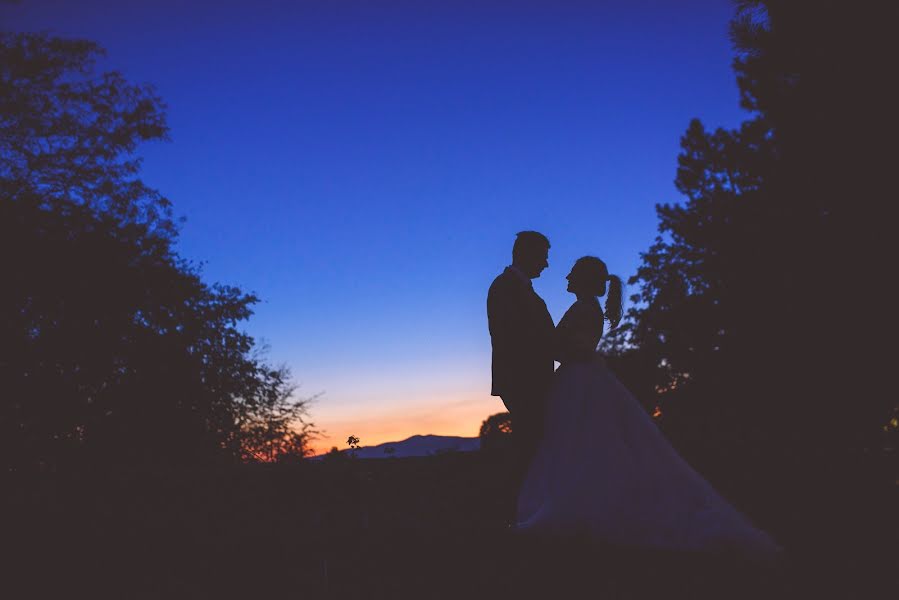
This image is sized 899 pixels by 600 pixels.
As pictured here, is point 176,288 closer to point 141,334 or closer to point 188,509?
point 141,334

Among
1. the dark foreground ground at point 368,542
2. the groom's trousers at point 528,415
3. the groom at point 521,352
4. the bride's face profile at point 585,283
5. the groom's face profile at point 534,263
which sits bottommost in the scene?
the dark foreground ground at point 368,542

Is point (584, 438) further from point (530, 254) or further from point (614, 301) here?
point (530, 254)

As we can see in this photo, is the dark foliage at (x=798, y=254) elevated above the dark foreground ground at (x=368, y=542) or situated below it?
above

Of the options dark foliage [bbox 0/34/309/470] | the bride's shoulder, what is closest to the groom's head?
the bride's shoulder

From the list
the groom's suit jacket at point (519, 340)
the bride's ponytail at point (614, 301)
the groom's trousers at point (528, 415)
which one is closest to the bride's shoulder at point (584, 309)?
the bride's ponytail at point (614, 301)

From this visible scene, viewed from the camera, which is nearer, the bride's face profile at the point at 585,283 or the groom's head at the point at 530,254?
the bride's face profile at the point at 585,283

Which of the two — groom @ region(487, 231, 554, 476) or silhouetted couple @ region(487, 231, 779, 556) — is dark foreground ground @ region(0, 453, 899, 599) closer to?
silhouetted couple @ region(487, 231, 779, 556)

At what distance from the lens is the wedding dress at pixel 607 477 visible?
494 centimetres

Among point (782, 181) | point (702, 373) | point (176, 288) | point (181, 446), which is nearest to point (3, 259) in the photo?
point (176, 288)

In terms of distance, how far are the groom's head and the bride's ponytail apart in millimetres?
628

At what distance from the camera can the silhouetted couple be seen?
198 inches

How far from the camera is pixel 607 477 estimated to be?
532 centimetres

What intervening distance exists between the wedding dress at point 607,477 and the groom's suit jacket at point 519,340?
167 millimetres

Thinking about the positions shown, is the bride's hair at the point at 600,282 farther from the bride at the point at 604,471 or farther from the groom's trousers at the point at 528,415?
the groom's trousers at the point at 528,415
